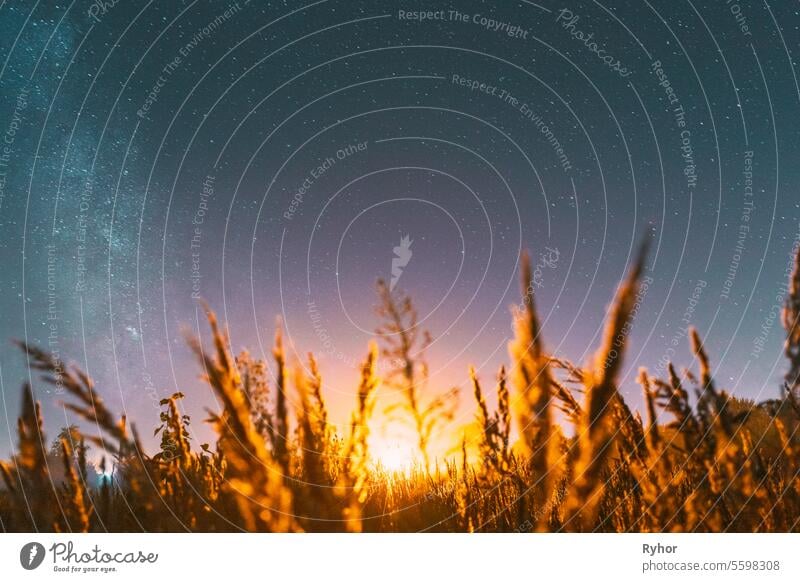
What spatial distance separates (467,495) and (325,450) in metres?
1.16

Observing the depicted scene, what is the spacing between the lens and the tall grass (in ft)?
7.23

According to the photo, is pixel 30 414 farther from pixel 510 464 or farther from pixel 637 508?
pixel 637 508

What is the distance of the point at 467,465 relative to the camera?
308 cm
